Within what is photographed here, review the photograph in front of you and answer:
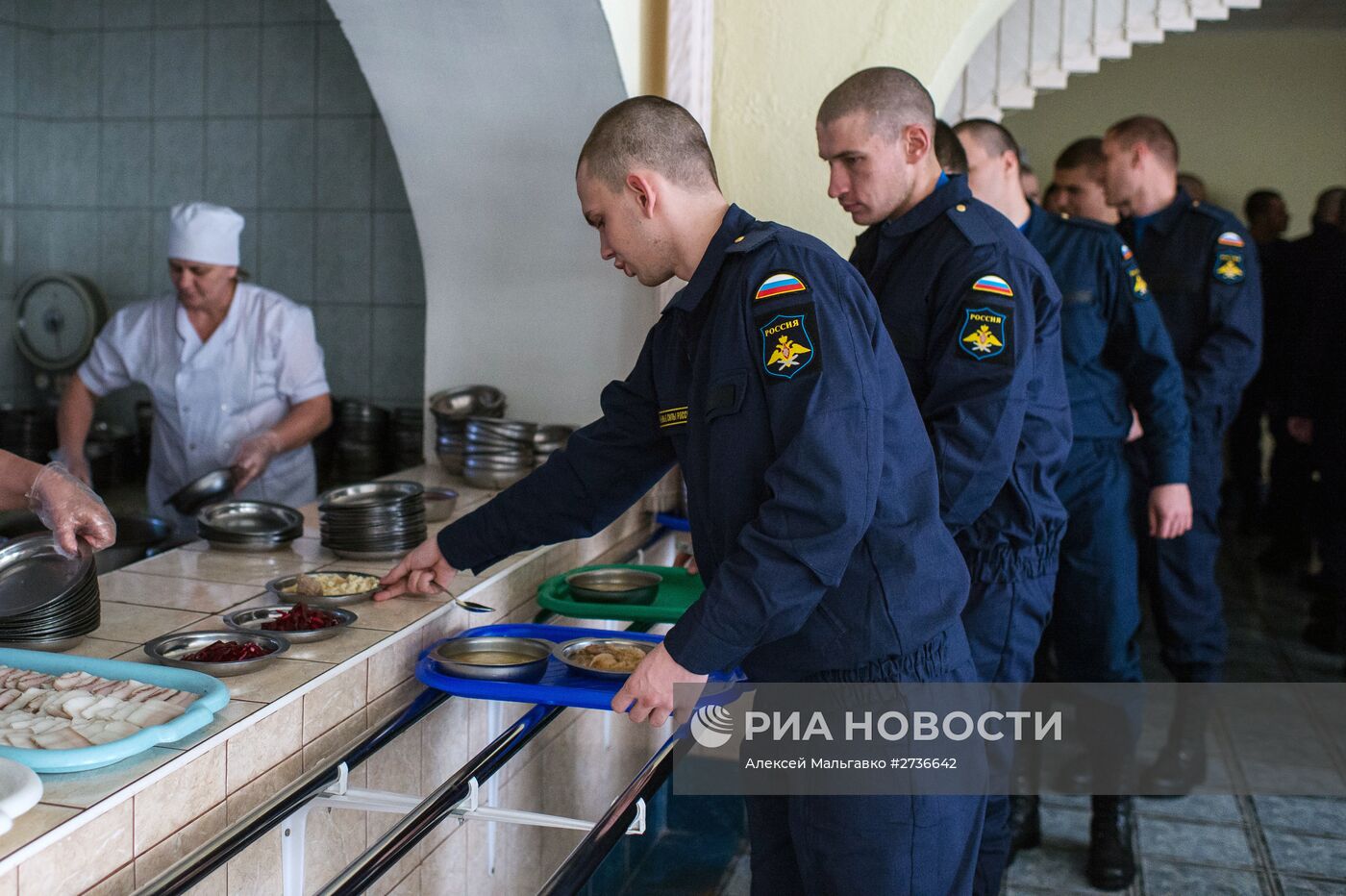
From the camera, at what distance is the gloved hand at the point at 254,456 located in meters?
3.50

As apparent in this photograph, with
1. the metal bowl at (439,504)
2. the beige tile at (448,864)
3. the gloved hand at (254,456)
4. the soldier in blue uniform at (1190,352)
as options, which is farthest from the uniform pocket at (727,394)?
the soldier in blue uniform at (1190,352)

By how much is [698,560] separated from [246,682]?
2.45 ft

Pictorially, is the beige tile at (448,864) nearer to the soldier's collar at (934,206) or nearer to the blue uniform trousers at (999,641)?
the blue uniform trousers at (999,641)

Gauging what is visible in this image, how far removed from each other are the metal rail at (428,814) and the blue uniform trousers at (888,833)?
0.48m

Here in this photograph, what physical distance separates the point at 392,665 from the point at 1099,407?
7.00 ft

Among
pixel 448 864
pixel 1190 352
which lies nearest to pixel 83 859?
pixel 448 864

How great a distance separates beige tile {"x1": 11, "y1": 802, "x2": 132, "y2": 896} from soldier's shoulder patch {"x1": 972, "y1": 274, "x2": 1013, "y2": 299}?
178 cm

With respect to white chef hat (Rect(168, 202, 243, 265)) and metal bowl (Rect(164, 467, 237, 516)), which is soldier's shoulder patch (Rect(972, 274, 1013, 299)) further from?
white chef hat (Rect(168, 202, 243, 265))

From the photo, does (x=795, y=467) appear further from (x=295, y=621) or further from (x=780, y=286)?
(x=295, y=621)

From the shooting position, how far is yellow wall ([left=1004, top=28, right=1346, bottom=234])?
9008 mm

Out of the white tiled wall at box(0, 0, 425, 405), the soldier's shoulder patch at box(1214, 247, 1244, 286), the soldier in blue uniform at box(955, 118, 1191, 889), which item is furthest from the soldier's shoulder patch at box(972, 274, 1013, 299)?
the white tiled wall at box(0, 0, 425, 405)

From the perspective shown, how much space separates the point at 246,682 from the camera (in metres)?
2.00

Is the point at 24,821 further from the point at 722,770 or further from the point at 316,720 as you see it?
the point at 722,770

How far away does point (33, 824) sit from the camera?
1476 millimetres
